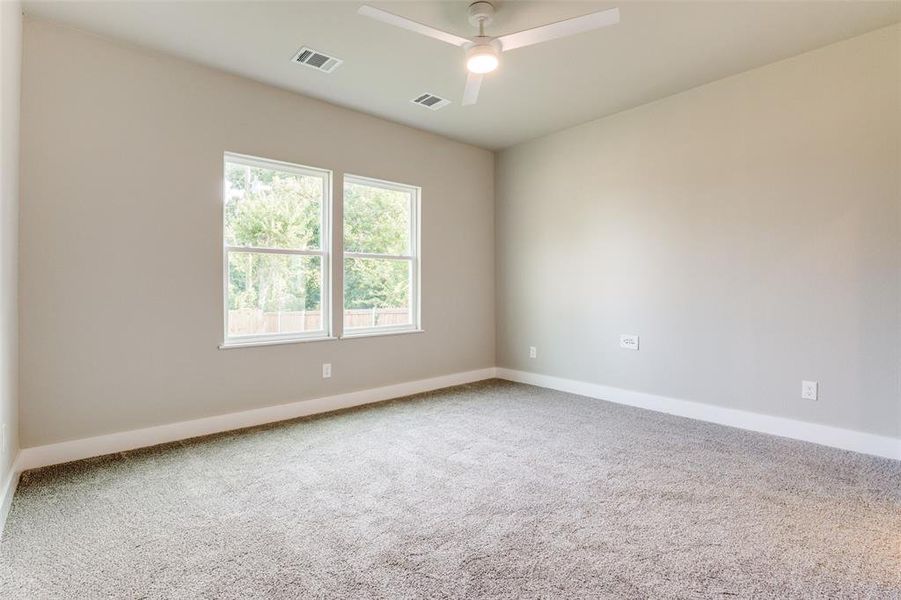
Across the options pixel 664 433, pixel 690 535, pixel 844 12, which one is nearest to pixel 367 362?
pixel 664 433

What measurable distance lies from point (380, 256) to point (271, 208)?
3.73 ft

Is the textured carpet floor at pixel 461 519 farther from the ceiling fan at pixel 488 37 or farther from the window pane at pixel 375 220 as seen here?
the ceiling fan at pixel 488 37

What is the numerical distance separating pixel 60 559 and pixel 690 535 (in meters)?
2.67

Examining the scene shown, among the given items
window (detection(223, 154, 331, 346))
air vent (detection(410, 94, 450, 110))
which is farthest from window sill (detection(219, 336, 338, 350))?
air vent (detection(410, 94, 450, 110))

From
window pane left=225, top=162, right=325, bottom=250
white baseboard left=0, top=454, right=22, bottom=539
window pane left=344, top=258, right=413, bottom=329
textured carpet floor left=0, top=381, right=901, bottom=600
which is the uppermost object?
window pane left=225, top=162, right=325, bottom=250

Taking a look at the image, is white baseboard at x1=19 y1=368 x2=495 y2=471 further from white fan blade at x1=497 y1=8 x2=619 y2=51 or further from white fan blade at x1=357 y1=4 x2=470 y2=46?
white fan blade at x1=497 y1=8 x2=619 y2=51

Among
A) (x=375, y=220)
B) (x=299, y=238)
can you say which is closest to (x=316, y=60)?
(x=299, y=238)

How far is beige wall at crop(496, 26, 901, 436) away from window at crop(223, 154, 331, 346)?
8.02 feet

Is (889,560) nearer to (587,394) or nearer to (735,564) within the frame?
(735,564)

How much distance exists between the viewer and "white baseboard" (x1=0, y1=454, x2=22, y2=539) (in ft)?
6.76

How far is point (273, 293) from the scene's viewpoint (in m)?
3.79

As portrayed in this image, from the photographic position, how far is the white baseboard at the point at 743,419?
2.97m

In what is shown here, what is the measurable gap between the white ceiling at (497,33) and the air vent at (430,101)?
0.28 feet

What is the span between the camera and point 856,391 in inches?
119
